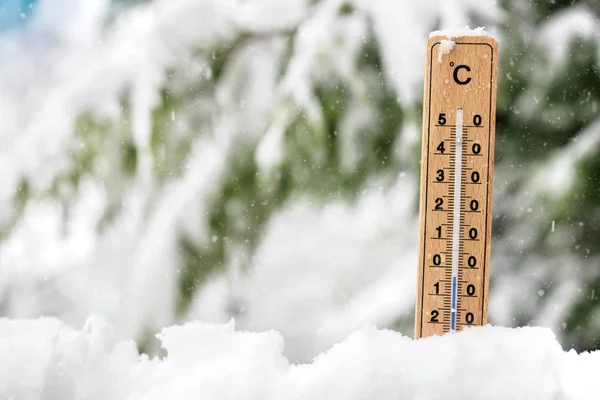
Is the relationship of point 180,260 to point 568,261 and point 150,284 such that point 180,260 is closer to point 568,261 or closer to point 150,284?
point 150,284

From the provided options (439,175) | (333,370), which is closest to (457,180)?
(439,175)

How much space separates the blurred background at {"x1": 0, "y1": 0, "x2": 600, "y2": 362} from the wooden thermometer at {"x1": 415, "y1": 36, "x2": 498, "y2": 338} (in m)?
0.25

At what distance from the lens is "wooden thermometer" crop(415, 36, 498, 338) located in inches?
25.6

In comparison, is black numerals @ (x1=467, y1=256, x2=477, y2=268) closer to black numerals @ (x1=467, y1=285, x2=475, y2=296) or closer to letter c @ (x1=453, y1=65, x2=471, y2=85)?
black numerals @ (x1=467, y1=285, x2=475, y2=296)

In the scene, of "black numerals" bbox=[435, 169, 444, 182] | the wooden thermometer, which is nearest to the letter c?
the wooden thermometer

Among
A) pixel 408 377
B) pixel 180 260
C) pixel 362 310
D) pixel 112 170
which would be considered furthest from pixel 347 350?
pixel 112 170

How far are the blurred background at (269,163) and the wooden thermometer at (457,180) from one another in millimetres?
246

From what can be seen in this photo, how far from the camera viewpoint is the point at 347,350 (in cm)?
67

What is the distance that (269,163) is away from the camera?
3.04 ft

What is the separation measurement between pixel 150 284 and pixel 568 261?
0.66m

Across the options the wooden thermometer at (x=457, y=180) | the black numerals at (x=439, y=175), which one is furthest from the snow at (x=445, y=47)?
the black numerals at (x=439, y=175)

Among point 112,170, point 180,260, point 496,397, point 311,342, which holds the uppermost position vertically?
point 112,170

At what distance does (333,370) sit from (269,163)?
378 millimetres

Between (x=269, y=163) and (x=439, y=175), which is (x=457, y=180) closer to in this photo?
(x=439, y=175)
